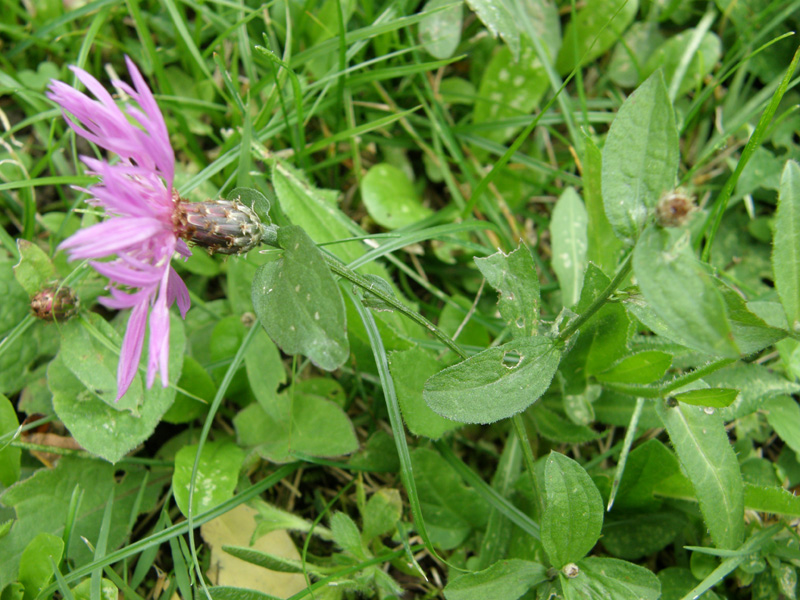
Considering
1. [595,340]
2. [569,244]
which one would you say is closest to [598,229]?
[569,244]

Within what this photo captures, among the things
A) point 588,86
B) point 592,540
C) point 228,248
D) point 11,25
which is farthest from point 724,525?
point 11,25

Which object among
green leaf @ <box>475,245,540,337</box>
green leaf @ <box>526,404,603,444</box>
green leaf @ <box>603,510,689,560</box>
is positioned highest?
green leaf @ <box>475,245,540,337</box>

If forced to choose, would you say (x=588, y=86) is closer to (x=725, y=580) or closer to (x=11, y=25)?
(x=725, y=580)

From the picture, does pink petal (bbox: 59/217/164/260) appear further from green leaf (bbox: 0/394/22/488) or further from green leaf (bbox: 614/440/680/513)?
green leaf (bbox: 614/440/680/513)

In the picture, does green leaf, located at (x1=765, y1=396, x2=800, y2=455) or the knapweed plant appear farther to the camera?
green leaf, located at (x1=765, y1=396, x2=800, y2=455)

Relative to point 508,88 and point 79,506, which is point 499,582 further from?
point 508,88

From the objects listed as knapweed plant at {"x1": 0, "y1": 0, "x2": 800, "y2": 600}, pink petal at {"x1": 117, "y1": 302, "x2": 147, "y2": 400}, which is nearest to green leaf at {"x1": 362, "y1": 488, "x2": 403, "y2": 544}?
knapweed plant at {"x1": 0, "y1": 0, "x2": 800, "y2": 600}
